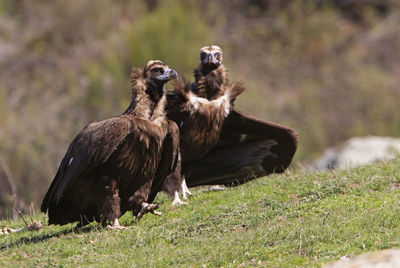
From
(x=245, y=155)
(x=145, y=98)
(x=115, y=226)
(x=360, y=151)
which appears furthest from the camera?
(x=360, y=151)

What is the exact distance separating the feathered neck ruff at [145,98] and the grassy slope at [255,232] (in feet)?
4.54

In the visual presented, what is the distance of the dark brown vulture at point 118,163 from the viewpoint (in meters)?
8.74

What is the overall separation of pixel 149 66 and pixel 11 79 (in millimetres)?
23919

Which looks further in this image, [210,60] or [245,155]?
[245,155]

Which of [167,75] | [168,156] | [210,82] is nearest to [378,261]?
[168,156]

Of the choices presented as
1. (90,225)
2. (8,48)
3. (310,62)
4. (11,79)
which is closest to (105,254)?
(90,225)

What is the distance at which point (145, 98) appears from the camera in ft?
31.4

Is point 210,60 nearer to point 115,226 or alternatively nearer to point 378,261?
point 115,226

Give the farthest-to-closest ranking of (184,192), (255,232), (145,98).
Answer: (184,192)
(145,98)
(255,232)

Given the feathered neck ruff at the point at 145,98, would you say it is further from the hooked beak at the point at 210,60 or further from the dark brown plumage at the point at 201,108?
the hooked beak at the point at 210,60

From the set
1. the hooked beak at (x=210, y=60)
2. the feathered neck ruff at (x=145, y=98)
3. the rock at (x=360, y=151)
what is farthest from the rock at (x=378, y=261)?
the rock at (x=360, y=151)

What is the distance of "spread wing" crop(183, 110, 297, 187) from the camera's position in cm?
1220

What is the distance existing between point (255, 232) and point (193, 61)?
20.9 m

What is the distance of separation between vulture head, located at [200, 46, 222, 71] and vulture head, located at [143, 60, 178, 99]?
5.52ft
